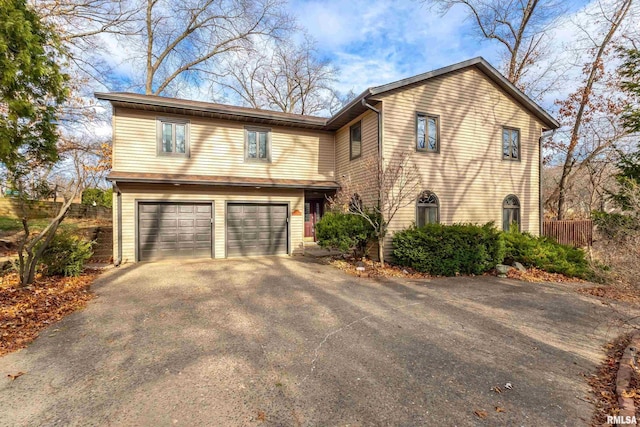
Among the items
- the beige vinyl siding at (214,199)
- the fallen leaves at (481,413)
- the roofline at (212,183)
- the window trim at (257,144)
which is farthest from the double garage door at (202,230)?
the fallen leaves at (481,413)

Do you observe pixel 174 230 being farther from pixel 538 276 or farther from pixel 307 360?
pixel 538 276

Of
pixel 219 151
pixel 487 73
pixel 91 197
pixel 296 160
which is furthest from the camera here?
pixel 91 197

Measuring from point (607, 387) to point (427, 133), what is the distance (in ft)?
28.3

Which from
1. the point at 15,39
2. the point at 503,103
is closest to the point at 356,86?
the point at 503,103

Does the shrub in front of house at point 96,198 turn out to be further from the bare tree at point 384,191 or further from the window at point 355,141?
the bare tree at point 384,191

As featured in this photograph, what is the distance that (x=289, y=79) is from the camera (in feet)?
80.7

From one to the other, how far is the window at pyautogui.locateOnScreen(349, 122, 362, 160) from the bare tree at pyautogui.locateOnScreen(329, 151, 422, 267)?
2.93 feet

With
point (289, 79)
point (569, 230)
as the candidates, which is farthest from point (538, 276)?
point (289, 79)

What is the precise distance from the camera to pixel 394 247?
9383 millimetres

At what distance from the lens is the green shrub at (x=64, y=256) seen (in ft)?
23.3

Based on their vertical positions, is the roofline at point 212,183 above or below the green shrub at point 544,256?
above

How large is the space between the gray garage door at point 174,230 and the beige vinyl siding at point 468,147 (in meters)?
6.57

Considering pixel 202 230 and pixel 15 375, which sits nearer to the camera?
pixel 15 375

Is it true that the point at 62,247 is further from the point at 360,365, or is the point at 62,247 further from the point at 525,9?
the point at 525,9
